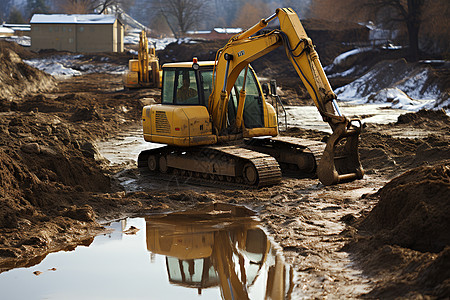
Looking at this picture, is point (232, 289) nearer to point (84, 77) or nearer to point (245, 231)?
point (245, 231)

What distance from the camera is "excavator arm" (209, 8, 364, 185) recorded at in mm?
10477

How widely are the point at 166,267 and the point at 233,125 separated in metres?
5.68

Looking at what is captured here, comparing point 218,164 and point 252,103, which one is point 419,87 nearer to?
point 252,103

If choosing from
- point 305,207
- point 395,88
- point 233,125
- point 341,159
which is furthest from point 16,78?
point 305,207

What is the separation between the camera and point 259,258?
24.7ft

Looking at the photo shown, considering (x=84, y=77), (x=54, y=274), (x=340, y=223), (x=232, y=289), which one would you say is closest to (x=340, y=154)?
(x=340, y=223)

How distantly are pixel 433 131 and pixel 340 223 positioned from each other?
10.7 metres

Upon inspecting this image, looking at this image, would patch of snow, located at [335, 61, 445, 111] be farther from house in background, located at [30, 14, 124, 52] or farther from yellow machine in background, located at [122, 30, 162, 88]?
house in background, located at [30, 14, 124, 52]

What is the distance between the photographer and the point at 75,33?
65062mm

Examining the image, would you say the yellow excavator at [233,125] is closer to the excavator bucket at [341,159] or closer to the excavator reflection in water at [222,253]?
the excavator bucket at [341,159]

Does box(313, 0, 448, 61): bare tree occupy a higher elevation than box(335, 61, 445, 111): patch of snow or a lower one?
higher

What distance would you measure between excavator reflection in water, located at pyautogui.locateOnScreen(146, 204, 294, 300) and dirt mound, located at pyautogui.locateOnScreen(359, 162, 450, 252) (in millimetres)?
1353

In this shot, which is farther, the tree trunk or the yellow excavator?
the tree trunk

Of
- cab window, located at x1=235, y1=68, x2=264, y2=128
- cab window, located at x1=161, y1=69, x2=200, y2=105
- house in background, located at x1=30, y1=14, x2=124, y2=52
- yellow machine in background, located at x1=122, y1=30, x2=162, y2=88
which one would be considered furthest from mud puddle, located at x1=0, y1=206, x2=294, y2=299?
house in background, located at x1=30, y1=14, x2=124, y2=52
